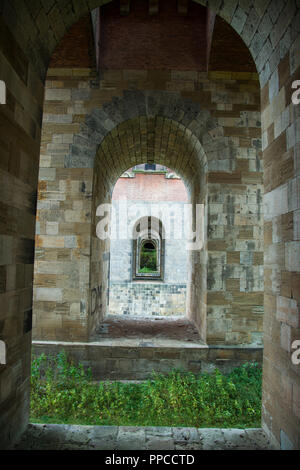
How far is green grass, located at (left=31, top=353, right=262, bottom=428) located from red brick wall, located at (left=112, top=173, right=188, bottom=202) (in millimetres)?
11449

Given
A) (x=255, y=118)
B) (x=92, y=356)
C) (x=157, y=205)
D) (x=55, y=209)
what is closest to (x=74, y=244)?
Answer: (x=55, y=209)

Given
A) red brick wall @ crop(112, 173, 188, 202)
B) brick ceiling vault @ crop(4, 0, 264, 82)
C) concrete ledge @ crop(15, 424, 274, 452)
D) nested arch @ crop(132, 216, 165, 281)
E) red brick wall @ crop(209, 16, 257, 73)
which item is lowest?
concrete ledge @ crop(15, 424, 274, 452)

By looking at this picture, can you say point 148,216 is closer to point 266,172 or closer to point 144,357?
point 144,357

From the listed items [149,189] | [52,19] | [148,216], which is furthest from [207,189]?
[148,216]

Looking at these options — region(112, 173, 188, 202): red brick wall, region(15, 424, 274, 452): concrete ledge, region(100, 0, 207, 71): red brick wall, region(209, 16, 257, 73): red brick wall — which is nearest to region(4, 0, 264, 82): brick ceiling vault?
region(209, 16, 257, 73): red brick wall

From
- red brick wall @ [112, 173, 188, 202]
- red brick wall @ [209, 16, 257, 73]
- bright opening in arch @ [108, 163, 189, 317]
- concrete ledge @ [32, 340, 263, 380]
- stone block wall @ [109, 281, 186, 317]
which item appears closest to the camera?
red brick wall @ [209, 16, 257, 73]

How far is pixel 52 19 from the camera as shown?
9.89 ft

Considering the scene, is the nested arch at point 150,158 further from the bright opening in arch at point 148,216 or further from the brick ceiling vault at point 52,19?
the bright opening in arch at point 148,216

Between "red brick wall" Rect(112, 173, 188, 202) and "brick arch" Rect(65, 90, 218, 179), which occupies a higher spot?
"red brick wall" Rect(112, 173, 188, 202)

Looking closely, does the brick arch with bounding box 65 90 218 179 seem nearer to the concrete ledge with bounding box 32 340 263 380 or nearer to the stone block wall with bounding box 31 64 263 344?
the stone block wall with bounding box 31 64 263 344

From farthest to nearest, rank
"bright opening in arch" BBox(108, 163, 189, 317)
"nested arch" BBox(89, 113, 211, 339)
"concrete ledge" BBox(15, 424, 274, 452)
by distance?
"bright opening in arch" BBox(108, 163, 189, 317), "nested arch" BBox(89, 113, 211, 339), "concrete ledge" BBox(15, 424, 274, 452)

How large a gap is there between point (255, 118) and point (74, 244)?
4441 mm

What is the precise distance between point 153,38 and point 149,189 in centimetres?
1011

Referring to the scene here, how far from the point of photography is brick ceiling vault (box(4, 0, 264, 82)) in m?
2.62
